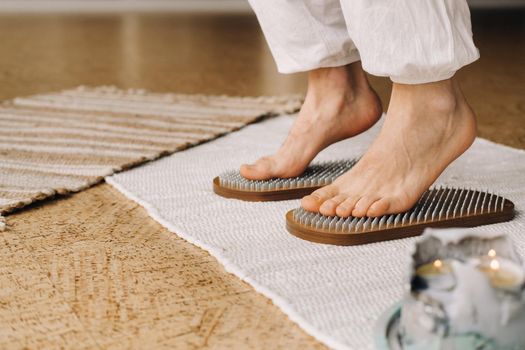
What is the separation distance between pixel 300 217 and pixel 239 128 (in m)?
0.69

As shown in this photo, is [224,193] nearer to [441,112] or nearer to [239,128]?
[441,112]

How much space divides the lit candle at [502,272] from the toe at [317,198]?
12.8 inches

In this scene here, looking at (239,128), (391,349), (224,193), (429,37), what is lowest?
(239,128)

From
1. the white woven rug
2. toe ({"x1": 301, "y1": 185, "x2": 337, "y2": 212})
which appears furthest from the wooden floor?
toe ({"x1": 301, "y1": 185, "x2": 337, "y2": 212})

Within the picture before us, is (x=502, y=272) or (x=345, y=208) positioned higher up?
(x=502, y=272)

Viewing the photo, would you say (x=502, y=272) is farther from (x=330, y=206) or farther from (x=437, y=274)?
(x=330, y=206)

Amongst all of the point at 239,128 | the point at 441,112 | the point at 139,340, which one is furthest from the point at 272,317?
the point at 239,128

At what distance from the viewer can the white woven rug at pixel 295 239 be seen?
657 millimetres

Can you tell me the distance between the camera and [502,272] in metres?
0.54

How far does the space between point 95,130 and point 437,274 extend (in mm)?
1058

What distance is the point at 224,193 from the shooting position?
3.38 ft

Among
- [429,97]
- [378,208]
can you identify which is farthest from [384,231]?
[429,97]

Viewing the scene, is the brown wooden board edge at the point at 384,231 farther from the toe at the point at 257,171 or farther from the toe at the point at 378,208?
the toe at the point at 257,171

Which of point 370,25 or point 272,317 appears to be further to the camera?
point 370,25
